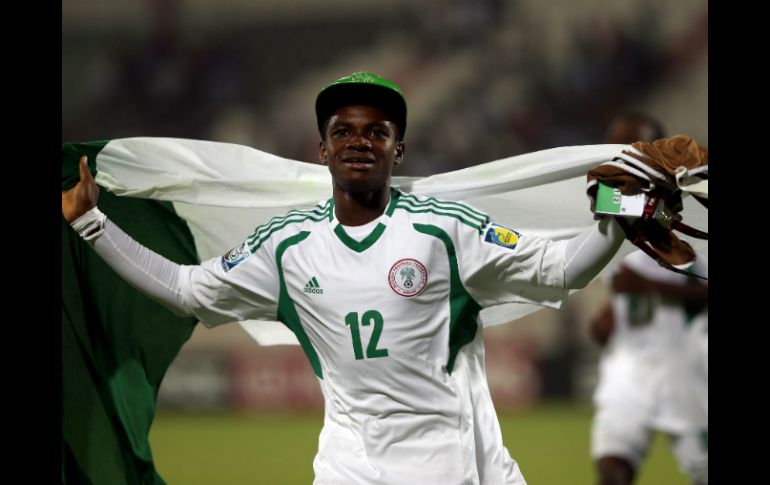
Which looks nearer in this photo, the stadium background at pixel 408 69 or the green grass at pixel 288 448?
the green grass at pixel 288 448

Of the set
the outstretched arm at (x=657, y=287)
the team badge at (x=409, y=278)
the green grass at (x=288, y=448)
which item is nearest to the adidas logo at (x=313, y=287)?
the team badge at (x=409, y=278)

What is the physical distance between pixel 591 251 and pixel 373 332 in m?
0.75

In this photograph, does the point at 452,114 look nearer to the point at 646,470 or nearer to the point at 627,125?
the point at 646,470

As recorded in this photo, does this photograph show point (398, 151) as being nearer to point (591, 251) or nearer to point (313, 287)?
point (313, 287)

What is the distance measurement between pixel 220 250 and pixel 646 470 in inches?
244

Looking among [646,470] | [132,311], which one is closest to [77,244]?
[132,311]

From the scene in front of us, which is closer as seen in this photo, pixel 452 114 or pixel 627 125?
pixel 627 125

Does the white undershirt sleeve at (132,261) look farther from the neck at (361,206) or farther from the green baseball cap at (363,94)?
the green baseball cap at (363,94)

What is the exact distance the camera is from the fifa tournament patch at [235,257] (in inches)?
146

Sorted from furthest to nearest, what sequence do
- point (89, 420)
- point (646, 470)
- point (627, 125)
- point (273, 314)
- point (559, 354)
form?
1. point (559, 354)
2. point (646, 470)
3. point (627, 125)
4. point (89, 420)
5. point (273, 314)

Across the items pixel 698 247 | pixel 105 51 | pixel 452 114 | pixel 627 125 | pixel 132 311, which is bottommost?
pixel 132 311

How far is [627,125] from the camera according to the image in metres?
6.07

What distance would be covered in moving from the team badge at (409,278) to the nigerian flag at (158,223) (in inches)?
25.2

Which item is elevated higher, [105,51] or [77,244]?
[105,51]
